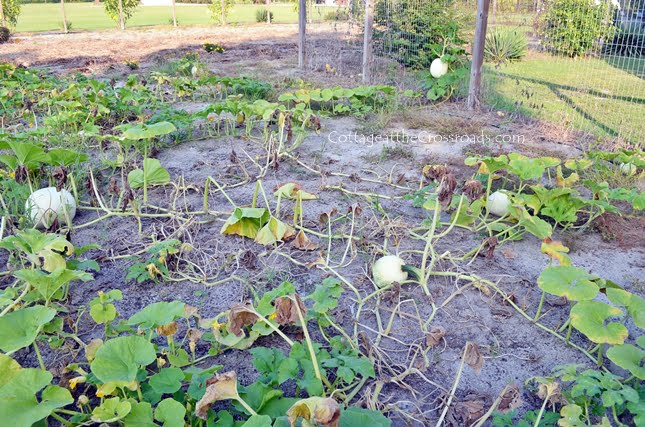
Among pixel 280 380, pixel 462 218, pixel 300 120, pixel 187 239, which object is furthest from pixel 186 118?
pixel 280 380

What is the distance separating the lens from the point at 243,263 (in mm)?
2947

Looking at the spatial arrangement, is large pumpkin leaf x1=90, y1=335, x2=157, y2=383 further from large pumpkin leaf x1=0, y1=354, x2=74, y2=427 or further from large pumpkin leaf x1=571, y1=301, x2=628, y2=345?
large pumpkin leaf x1=571, y1=301, x2=628, y2=345

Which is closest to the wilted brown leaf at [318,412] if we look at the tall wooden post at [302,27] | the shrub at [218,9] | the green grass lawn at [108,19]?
the tall wooden post at [302,27]

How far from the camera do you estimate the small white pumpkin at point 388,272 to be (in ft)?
8.84

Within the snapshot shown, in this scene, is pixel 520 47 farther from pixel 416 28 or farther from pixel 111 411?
pixel 111 411

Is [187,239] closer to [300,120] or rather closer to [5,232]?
[5,232]

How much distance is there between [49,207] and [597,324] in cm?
286

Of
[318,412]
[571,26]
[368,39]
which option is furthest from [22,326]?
[571,26]

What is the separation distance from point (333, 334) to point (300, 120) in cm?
323

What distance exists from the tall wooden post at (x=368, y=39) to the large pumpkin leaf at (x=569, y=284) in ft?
18.8

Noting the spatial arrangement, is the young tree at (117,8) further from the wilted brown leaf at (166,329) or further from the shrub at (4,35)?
the wilted brown leaf at (166,329)

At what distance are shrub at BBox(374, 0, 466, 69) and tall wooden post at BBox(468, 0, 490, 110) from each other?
86.1 inches

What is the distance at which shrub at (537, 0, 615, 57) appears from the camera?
890 centimetres

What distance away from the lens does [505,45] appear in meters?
10.0
